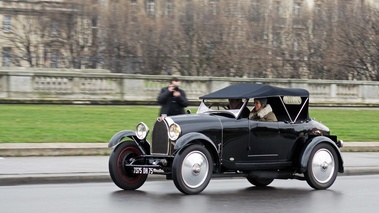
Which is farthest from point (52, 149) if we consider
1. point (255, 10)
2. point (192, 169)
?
point (255, 10)

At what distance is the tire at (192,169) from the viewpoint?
13.1 m

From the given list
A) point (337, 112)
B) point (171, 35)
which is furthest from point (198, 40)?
point (337, 112)

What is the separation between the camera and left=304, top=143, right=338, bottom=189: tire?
1467 cm

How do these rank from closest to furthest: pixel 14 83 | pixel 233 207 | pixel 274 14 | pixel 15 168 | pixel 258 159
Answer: pixel 233 207, pixel 258 159, pixel 15 168, pixel 14 83, pixel 274 14

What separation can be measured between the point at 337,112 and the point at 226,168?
25095 mm

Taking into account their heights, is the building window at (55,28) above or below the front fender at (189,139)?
above

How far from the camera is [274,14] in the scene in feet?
200

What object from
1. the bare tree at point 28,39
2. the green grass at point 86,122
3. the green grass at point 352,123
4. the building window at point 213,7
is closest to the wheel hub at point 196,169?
the green grass at point 86,122

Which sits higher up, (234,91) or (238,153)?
(234,91)

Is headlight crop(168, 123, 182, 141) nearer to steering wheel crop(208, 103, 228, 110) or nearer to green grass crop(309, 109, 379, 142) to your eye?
steering wheel crop(208, 103, 228, 110)

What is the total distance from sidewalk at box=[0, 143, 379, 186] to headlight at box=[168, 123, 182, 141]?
2860mm

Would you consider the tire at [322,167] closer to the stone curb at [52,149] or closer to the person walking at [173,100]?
the person walking at [173,100]

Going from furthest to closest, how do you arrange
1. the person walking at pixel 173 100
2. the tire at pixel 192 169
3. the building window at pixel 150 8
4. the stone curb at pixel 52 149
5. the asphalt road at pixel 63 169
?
the building window at pixel 150 8 → the stone curb at pixel 52 149 → the person walking at pixel 173 100 → the asphalt road at pixel 63 169 → the tire at pixel 192 169

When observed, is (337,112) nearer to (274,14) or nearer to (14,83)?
(14,83)
